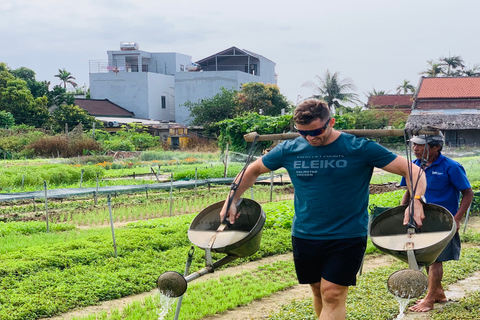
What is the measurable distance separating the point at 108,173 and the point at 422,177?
21794 mm

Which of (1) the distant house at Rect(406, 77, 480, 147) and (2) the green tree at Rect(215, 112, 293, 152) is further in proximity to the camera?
(1) the distant house at Rect(406, 77, 480, 147)

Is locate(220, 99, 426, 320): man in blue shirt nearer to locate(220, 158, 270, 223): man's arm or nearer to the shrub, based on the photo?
locate(220, 158, 270, 223): man's arm

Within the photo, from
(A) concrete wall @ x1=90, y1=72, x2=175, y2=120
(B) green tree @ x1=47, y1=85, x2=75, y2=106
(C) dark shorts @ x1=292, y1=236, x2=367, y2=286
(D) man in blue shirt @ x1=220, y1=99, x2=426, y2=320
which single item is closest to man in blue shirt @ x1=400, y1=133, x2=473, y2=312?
(D) man in blue shirt @ x1=220, y1=99, x2=426, y2=320

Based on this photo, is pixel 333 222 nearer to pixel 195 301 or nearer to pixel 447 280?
pixel 195 301

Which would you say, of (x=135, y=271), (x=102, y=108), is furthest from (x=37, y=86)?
(x=135, y=271)

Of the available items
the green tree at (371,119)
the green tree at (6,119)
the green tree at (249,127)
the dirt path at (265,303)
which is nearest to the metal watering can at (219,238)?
the dirt path at (265,303)

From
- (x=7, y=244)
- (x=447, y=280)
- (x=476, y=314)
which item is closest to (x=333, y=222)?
(x=476, y=314)

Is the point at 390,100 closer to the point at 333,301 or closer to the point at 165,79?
the point at 165,79

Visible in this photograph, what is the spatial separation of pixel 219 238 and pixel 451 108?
130 feet

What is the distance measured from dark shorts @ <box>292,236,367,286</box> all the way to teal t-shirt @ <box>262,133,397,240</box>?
47mm

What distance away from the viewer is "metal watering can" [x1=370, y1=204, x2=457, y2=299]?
337cm

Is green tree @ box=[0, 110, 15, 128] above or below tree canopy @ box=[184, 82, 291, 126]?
below

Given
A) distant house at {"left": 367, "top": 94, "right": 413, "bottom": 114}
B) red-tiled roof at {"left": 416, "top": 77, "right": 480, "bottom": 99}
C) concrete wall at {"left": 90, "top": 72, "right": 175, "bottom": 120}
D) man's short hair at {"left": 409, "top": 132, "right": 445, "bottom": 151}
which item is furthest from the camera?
concrete wall at {"left": 90, "top": 72, "right": 175, "bottom": 120}

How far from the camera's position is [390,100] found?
50.4 m
